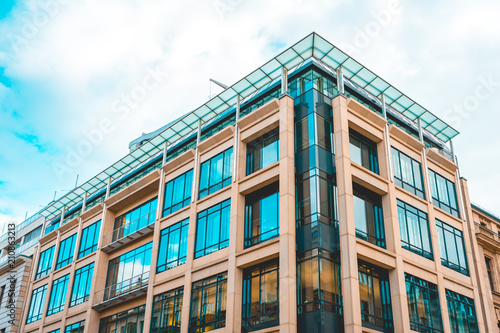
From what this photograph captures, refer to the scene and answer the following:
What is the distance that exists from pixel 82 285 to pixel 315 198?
21821mm

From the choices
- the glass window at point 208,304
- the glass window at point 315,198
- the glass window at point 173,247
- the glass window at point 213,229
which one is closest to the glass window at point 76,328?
the glass window at point 173,247

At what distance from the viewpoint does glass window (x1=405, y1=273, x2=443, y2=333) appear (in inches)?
1019

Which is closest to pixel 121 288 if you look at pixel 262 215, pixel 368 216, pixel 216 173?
pixel 216 173

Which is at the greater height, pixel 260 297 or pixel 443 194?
pixel 443 194

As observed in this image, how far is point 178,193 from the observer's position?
33531 millimetres

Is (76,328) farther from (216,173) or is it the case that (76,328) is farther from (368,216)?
(368,216)

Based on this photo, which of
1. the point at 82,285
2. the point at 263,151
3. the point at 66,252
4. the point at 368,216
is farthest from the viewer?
the point at 66,252

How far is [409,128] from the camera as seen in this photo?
111 feet

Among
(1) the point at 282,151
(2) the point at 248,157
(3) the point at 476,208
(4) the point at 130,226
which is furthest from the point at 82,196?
(3) the point at 476,208

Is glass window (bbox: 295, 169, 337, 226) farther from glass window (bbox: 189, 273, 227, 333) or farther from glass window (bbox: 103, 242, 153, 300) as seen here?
glass window (bbox: 103, 242, 153, 300)

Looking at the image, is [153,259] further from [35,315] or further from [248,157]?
[35,315]

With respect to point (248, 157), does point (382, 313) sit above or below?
below

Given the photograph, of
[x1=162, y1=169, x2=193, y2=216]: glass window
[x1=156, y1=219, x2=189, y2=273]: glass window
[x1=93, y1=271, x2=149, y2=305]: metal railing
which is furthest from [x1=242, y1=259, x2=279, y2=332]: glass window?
[x1=93, y1=271, x2=149, y2=305]: metal railing

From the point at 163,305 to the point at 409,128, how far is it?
18.7 metres
